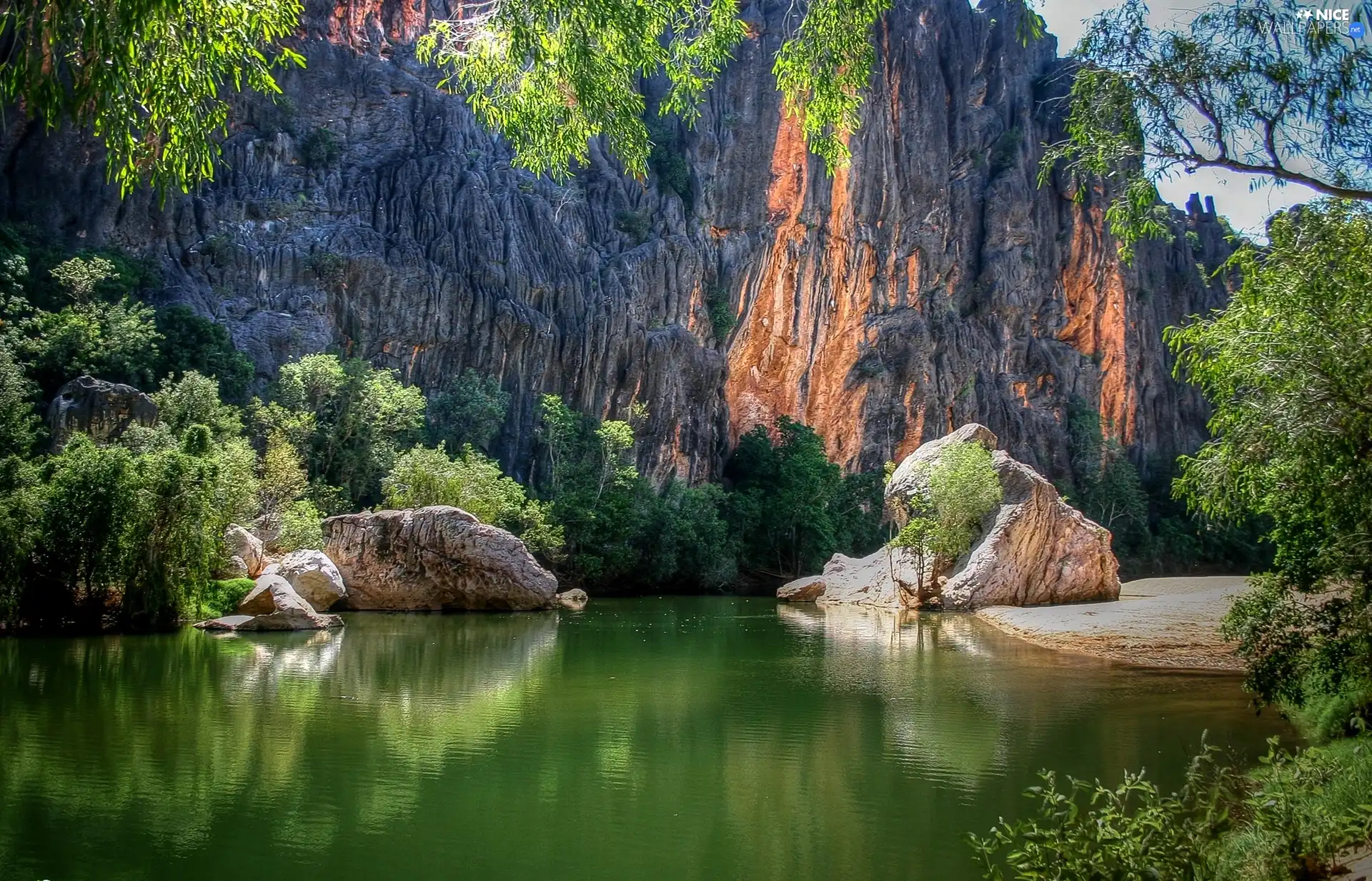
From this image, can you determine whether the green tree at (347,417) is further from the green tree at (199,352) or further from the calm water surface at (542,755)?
the calm water surface at (542,755)

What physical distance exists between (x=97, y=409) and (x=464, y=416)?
15179 mm

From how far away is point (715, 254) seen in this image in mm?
55656

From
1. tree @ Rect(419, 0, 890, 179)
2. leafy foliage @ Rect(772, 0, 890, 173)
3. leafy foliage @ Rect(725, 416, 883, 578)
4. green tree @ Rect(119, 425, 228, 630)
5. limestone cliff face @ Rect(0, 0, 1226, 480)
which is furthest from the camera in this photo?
leafy foliage @ Rect(725, 416, 883, 578)

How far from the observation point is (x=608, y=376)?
47688 millimetres

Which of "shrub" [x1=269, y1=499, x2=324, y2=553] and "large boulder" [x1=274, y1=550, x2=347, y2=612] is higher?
"shrub" [x1=269, y1=499, x2=324, y2=553]

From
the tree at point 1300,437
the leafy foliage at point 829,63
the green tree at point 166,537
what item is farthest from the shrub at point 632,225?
the leafy foliage at point 829,63

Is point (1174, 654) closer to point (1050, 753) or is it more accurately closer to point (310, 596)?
point (1050, 753)

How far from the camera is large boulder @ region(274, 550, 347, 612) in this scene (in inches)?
917

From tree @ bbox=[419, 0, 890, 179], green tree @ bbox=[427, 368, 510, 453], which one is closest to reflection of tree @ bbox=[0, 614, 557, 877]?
tree @ bbox=[419, 0, 890, 179]

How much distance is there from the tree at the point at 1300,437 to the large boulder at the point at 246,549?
21636 millimetres

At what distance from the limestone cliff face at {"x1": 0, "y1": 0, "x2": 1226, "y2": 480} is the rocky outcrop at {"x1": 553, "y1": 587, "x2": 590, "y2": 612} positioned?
42.2 feet

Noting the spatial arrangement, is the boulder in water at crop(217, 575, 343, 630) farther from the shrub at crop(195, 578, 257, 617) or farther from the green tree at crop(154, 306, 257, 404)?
the green tree at crop(154, 306, 257, 404)

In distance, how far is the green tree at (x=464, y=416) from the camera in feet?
132

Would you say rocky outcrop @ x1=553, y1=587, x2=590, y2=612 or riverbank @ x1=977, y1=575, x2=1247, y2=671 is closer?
riverbank @ x1=977, y1=575, x2=1247, y2=671
